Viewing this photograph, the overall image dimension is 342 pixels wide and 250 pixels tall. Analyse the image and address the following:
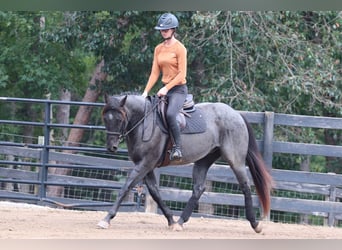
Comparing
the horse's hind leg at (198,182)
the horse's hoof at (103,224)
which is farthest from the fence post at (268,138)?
the horse's hoof at (103,224)

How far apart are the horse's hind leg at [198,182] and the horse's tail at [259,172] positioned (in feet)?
1.22

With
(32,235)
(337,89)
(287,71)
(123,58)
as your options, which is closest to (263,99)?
(287,71)

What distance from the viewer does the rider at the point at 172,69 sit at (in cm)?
667

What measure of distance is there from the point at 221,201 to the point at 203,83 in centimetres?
437

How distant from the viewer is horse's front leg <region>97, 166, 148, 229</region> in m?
6.68

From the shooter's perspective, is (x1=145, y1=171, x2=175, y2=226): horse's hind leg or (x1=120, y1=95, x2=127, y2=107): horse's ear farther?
(x1=145, y1=171, x2=175, y2=226): horse's hind leg


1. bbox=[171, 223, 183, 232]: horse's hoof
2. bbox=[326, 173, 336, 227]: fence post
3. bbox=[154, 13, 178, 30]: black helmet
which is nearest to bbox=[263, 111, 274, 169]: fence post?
bbox=[326, 173, 336, 227]: fence post

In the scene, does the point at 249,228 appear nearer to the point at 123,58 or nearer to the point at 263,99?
the point at 263,99

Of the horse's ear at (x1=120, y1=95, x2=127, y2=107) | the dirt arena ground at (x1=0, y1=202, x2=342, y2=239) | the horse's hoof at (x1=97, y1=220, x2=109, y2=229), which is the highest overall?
the horse's ear at (x1=120, y1=95, x2=127, y2=107)

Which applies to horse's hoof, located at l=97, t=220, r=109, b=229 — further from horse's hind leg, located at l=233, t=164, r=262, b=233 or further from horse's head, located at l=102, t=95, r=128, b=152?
horse's hind leg, located at l=233, t=164, r=262, b=233

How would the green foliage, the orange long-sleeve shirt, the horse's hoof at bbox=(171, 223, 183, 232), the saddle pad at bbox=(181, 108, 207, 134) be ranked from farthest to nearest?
1. the green foliage
2. the saddle pad at bbox=(181, 108, 207, 134)
3. the horse's hoof at bbox=(171, 223, 183, 232)
4. the orange long-sleeve shirt

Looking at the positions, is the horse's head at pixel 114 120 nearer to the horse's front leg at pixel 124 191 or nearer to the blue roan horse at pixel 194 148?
the blue roan horse at pixel 194 148

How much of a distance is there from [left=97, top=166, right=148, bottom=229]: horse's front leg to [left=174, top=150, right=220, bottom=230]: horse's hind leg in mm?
700

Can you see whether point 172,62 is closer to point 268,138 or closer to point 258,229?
point 258,229
